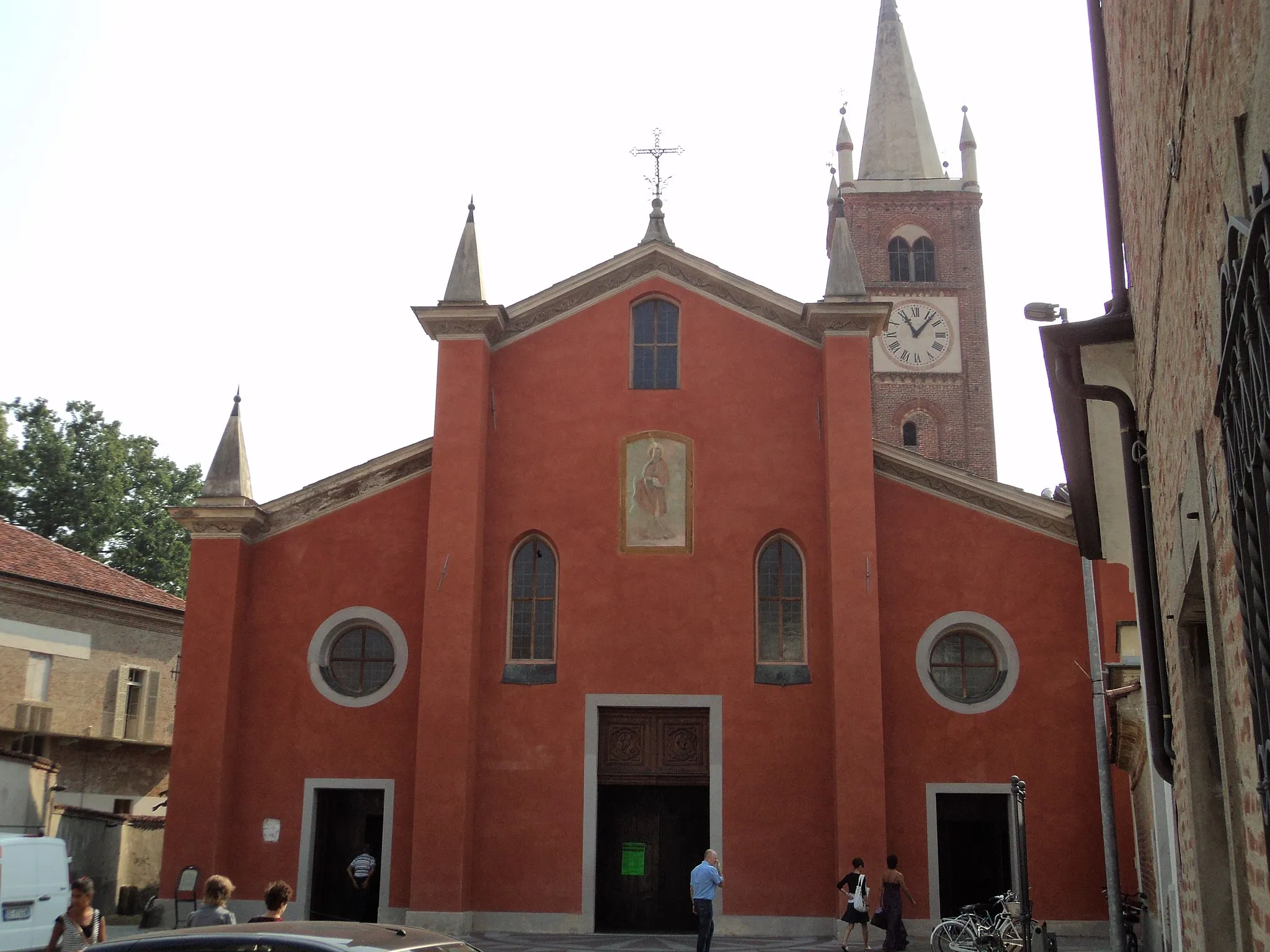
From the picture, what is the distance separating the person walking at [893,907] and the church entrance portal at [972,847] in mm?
2322

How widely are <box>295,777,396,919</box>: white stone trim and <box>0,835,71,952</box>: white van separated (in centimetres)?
566

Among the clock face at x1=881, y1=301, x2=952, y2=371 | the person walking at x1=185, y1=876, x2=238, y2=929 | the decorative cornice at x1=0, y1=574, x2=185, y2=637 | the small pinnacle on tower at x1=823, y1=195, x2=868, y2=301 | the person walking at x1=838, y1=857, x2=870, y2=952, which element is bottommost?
the person walking at x1=838, y1=857, x2=870, y2=952

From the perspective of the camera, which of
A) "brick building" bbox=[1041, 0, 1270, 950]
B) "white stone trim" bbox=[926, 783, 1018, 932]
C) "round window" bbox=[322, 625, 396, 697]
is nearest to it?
"brick building" bbox=[1041, 0, 1270, 950]

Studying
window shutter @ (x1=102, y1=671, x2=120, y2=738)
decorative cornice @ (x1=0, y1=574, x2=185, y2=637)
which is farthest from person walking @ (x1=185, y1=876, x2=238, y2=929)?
window shutter @ (x1=102, y1=671, x2=120, y2=738)

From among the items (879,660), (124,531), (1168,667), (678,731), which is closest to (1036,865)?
(879,660)

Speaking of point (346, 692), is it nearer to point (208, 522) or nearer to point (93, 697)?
point (208, 522)

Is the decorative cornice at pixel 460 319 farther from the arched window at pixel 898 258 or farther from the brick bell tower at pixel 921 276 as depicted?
the arched window at pixel 898 258

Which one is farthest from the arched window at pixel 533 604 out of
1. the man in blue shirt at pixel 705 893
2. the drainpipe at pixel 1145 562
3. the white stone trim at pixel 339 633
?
the drainpipe at pixel 1145 562

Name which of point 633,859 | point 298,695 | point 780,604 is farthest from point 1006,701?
point 298,695

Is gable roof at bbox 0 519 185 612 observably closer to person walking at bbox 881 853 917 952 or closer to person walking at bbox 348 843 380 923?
person walking at bbox 348 843 380 923

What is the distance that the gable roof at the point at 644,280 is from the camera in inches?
863

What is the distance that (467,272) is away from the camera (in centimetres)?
2227

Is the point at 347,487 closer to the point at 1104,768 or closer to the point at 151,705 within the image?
the point at 151,705

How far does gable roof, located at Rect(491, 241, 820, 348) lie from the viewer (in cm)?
2192
